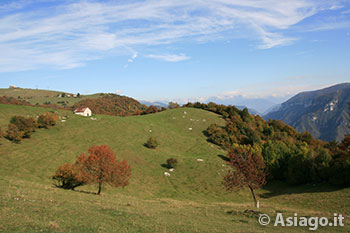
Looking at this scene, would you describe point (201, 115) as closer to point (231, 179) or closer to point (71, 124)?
point (71, 124)

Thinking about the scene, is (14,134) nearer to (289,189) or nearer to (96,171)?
(96,171)

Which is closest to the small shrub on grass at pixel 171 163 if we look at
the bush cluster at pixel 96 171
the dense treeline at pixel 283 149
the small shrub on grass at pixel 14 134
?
the dense treeline at pixel 283 149

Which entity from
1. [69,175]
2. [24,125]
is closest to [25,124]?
[24,125]

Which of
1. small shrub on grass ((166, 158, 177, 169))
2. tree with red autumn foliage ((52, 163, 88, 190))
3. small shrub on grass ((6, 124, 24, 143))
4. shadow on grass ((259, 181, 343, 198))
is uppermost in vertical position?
small shrub on grass ((6, 124, 24, 143))

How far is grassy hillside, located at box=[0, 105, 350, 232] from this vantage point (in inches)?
703

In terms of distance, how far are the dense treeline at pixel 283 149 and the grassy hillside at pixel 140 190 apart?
4.62 metres

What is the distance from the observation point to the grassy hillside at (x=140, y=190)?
17844 millimetres

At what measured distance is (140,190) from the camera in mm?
48656

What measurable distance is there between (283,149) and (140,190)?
54.6m

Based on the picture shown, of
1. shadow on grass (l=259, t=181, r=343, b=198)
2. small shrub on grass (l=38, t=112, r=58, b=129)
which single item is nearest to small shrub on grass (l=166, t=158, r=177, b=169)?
shadow on grass (l=259, t=181, r=343, b=198)

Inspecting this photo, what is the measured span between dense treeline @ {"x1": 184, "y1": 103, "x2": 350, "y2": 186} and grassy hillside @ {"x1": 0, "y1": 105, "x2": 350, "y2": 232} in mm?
4625

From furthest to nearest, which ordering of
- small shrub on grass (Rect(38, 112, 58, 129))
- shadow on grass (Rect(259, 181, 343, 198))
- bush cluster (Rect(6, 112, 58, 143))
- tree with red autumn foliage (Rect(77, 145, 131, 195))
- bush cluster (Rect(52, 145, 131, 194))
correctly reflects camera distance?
small shrub on grass (Rect(38, 112, 58, 129)) → bush cluster (Rect(6, 112, 58, 143)) → shadow on grass (Rect(259, 181, 343, 198)) → bush cluster (Rect(52, 145, 131, 194)) → tree with red autumn foliage (Rect(77, 145, 131, 195))

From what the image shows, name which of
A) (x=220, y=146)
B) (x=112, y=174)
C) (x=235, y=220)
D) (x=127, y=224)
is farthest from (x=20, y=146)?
(x=220, y=146)

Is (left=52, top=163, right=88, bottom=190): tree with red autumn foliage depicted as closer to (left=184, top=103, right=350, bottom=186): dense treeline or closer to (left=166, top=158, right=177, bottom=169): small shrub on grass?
(left=166, top=158, right=177, bottom=169): small shrub on grass
